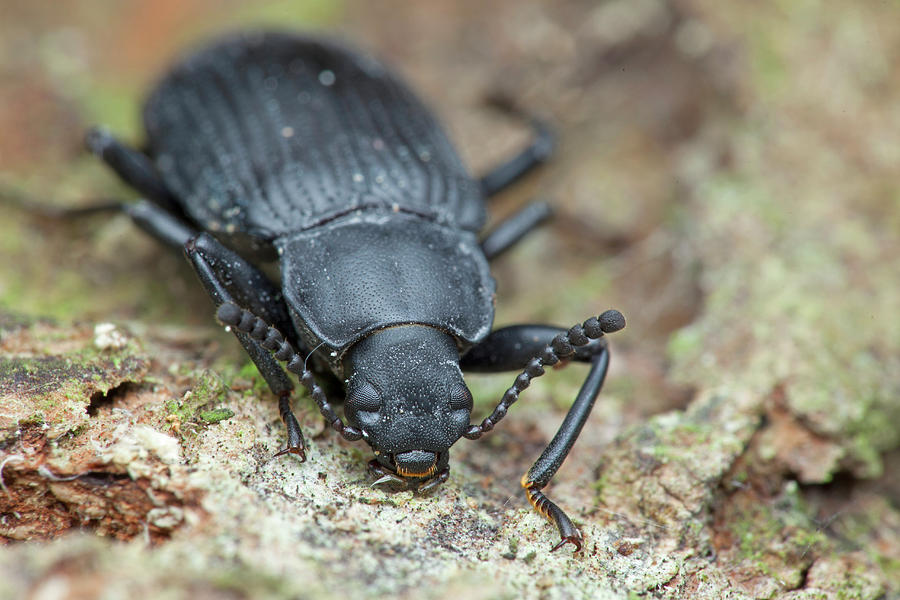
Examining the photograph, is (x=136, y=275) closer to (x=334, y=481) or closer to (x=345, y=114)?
(x=345, y=114)

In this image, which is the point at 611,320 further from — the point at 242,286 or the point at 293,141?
the point at 293,141

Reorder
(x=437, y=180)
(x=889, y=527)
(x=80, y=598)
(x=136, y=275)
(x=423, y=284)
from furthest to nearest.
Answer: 1. (x=136, y=275)
2. (x=437, y=180)
3. (x=889, y=527)
4. (x=423, y=284)
5. (x=80, y=598)

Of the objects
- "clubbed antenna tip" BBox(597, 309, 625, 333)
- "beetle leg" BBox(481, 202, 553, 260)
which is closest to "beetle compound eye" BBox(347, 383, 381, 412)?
"clubbed antenna tip" BBox(597, 309, 625, 333)

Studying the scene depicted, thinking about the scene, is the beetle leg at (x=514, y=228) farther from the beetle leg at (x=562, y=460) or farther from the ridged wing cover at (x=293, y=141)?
the beetle leg at (x=562, y=460)

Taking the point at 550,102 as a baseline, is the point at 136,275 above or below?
below

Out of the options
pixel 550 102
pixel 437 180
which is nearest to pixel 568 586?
pixel 437 180

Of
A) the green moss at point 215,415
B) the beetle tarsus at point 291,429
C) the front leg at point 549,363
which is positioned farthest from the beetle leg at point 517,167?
the green moss at point 215,415

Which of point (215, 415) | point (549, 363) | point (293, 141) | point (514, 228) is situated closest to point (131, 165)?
point (293, 141)
